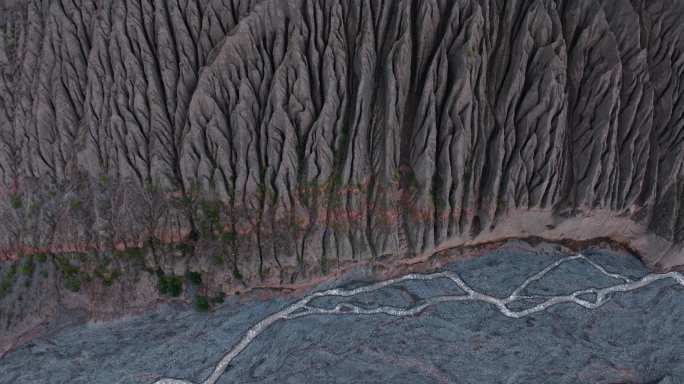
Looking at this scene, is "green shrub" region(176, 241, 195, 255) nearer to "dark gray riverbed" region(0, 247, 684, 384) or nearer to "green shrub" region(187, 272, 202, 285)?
"green shrub" region(187, 272, 202, 285)

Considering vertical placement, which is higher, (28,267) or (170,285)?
(28,267)

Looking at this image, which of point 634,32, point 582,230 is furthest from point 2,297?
point 634,32

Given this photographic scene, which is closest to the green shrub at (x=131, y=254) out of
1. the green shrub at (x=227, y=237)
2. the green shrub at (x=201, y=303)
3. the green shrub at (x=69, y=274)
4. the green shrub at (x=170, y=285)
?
the green shrub at (x=170, y=285)

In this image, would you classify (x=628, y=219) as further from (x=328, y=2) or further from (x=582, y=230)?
(x=328, y=2)

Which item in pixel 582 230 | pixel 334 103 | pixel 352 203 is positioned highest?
pixel 334 103

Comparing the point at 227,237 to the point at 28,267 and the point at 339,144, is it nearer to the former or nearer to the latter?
the point at 339,144

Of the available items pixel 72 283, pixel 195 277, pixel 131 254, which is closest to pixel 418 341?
pixel 195 277

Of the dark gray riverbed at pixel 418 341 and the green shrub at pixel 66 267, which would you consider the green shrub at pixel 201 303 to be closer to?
the dark gray riverbed at pixel 418 341

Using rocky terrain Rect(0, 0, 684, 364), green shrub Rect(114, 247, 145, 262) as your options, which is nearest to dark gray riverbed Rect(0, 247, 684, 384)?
rocky terrain Rect(0, 0, 684, 364)
